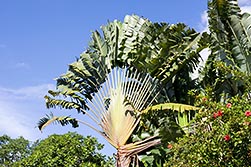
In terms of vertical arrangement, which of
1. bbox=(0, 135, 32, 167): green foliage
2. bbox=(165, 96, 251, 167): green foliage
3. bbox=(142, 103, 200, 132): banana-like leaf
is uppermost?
bbox=(0, 135, 32, 167): green foliage

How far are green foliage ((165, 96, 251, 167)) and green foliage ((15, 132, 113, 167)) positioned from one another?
5.83 metres

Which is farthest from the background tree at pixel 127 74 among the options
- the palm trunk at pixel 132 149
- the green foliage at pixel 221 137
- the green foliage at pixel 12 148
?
the green foliage at pixel 12 148

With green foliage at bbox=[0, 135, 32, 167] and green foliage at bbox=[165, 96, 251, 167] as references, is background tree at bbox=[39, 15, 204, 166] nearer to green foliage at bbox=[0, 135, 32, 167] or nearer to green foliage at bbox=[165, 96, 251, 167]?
green foliage at bbox=[165, 96, 251, 167]

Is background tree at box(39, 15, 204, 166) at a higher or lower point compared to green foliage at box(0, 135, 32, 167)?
lower

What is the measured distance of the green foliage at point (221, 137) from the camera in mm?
4875

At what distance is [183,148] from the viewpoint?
5.92 metres

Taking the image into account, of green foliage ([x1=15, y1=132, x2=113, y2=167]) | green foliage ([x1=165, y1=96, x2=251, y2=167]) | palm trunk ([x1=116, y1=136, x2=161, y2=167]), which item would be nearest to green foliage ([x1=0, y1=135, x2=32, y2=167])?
green foliage ([x1=15, y1=132, x2=113, y2=167])

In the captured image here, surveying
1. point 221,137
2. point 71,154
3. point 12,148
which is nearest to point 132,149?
point 71,154

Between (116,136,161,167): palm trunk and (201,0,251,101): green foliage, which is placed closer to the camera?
(201,0,251,101): green foliage

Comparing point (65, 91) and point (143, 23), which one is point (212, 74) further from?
point (65, 91)

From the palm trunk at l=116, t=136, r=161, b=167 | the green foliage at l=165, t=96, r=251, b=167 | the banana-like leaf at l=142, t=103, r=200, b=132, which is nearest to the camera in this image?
the green foliage at l=165, t=96, r=251, b=167

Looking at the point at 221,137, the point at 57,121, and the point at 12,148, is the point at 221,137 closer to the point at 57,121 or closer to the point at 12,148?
the point at 57,121

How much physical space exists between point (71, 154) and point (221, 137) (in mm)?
7029

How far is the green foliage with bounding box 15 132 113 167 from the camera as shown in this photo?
11250 millimetres
